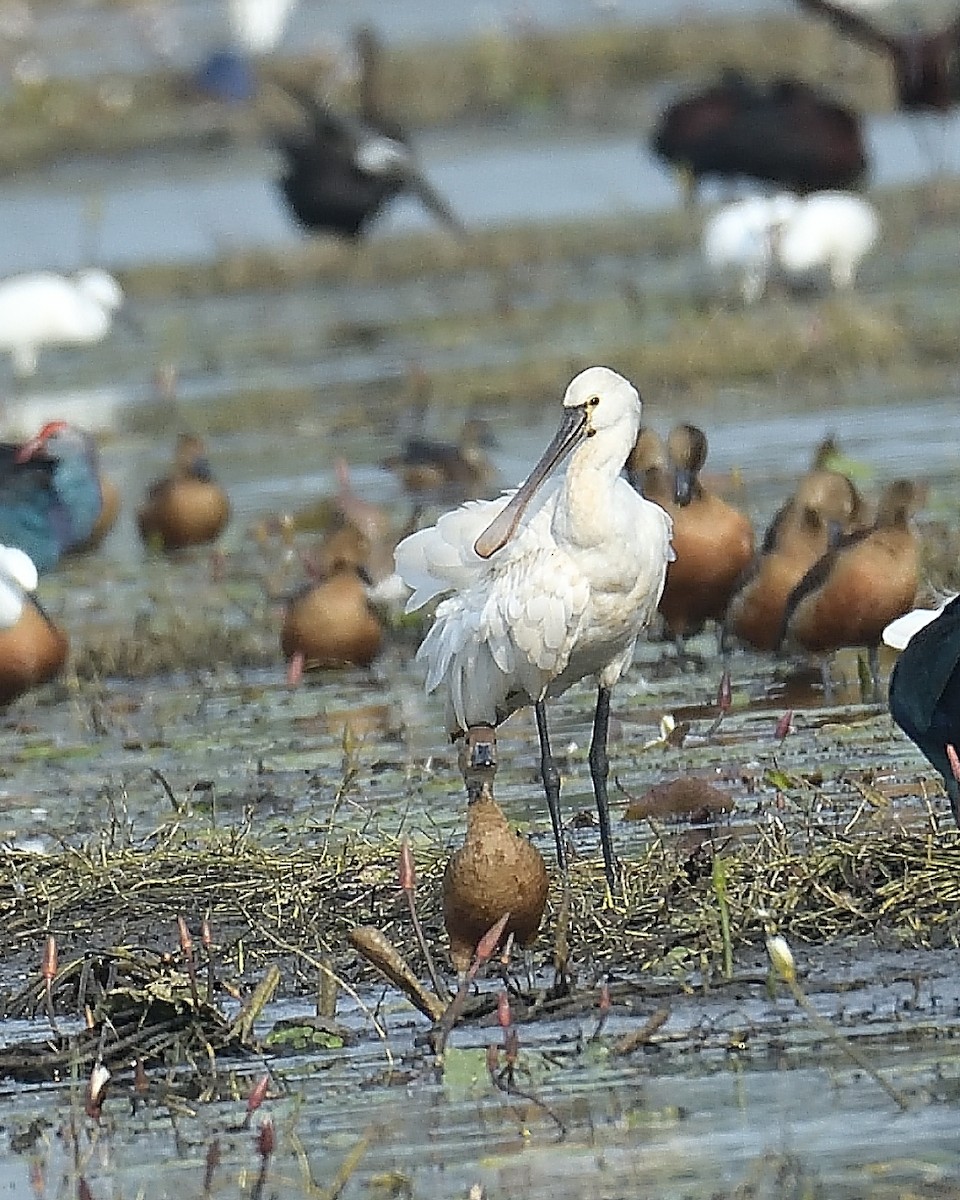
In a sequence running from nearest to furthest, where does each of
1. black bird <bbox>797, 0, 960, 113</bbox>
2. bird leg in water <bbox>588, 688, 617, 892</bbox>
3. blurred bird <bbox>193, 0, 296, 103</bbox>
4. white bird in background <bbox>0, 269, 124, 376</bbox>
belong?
bird leg in water <bbox>588, 688, 617, 892</bbox> → white bird in background <bbox>0, 269, 124, 376</bbox> → black bird <bbox>797, 0, 960, 113</bbox> → blurred bird <bbox>193, 0, 296, 103</bbox>

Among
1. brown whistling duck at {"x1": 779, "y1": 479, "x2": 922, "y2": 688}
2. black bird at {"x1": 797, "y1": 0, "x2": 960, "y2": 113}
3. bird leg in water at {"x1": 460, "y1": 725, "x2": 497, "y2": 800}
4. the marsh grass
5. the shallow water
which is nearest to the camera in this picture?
the marsh grass

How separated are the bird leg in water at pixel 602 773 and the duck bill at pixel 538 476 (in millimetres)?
511

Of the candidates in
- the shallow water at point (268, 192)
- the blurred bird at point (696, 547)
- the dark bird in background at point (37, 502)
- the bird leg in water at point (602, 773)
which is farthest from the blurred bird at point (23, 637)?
the shallow water at point (268, 192)

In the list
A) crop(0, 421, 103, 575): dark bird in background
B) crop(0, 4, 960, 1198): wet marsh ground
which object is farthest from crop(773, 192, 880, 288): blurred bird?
crop(0, 421, 103, 575): dark bird in background

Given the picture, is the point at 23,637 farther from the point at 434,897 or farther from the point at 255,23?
the point at 255,23

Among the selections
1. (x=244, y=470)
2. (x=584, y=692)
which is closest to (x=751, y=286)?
(x=244, y=470)

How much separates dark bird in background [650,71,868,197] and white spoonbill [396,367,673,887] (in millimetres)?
12620

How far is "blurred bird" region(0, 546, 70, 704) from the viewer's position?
9.31 metres

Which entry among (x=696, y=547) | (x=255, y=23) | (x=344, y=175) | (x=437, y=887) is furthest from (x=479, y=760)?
(x=255, y=23)

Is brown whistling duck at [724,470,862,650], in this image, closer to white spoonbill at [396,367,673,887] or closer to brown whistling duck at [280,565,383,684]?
brown whistling duck at [280,565,383,684]

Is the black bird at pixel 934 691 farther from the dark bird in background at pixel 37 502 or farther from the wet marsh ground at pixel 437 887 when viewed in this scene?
the dark bird in background at pixel 37 502

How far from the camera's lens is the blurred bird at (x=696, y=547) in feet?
30.4

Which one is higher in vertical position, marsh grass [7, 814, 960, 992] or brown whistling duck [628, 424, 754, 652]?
brown whistling duck [628, 424, 754, 652]

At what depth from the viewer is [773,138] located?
64.7 ft
